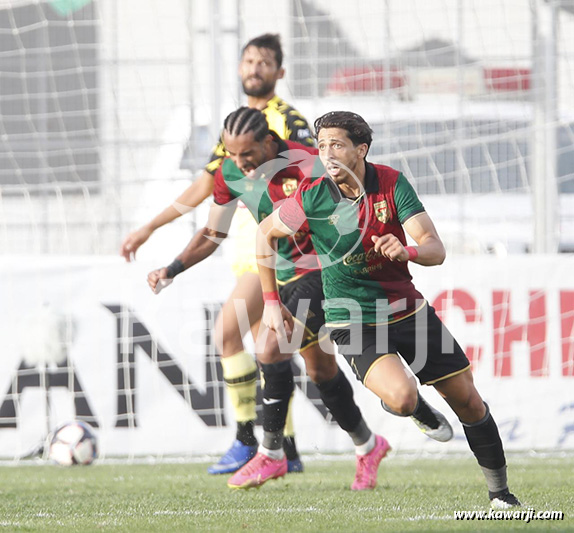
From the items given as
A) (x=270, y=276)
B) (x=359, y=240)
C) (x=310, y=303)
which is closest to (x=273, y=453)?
(x=310, y=303)

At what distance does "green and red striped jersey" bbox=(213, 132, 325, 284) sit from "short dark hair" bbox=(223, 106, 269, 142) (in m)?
0.19

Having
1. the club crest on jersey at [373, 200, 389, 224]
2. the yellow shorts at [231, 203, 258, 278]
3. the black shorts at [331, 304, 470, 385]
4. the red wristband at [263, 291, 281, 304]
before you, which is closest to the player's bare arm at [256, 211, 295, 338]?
the red wristband at [263, 291, 281, 304]

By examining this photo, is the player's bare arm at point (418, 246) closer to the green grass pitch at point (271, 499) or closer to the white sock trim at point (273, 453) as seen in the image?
the green grass pitch at point (271, 499)

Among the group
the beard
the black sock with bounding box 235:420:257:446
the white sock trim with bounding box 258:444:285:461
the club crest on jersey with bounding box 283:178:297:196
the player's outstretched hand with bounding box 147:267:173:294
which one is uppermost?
the beard

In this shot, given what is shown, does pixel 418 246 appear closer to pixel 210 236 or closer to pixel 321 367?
pixel 321 367

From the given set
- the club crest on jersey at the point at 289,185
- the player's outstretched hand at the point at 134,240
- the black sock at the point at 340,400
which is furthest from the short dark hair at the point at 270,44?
the black sock at the point at 340,400

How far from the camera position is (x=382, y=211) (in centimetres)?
457

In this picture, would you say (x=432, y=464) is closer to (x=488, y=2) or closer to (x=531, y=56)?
(x=531, y=56)

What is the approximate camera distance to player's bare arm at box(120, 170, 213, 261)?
6074mm

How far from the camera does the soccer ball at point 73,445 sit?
24.0 feet

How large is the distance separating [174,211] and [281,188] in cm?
87

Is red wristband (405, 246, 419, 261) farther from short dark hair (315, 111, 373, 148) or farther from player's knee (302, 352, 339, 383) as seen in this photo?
player's knee (302, 352, 339, 383)

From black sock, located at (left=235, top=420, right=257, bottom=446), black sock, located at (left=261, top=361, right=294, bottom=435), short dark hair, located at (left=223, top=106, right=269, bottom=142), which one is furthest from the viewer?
black sock, located at (left=235, top=420, right=257, bottom=446)

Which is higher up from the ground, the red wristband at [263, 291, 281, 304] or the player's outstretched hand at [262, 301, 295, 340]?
the red wristband at [263, 291, 281, 304]
